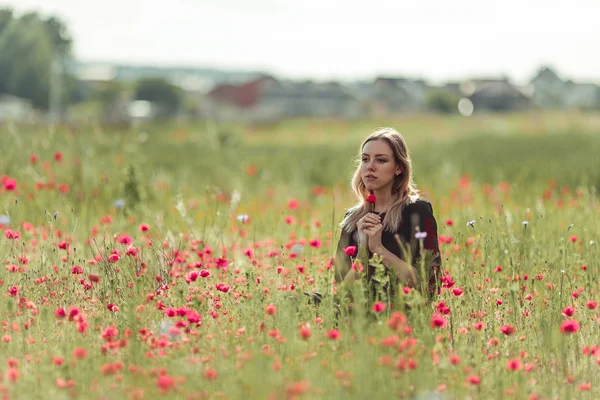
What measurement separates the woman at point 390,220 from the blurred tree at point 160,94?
63.8 m

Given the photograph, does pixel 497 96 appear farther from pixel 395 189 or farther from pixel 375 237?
pixel 375 237

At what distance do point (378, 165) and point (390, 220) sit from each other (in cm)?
29

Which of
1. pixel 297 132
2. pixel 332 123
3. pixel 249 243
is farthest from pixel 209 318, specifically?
pixel 332 123

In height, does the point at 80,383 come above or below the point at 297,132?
below

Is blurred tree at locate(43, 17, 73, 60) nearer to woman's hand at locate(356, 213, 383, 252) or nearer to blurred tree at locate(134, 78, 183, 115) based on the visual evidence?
woman's hand at locate(356, 213, 383, 252)

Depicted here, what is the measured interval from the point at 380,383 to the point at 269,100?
78260 millimetres

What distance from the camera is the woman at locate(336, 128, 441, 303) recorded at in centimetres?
368

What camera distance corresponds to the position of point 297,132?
32719 millimetres

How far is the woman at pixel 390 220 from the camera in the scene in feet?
12.1

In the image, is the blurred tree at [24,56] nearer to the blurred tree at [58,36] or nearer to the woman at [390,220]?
the blurred tree at [58,36]

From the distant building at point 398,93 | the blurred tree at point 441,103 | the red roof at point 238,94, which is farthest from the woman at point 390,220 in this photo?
the distant building at point 398,93

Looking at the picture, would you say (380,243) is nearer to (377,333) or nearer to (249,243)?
(377,333)

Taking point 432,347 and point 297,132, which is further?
point 297,132

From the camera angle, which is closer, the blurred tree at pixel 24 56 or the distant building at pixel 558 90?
the blurred tree at pixel 24 56
